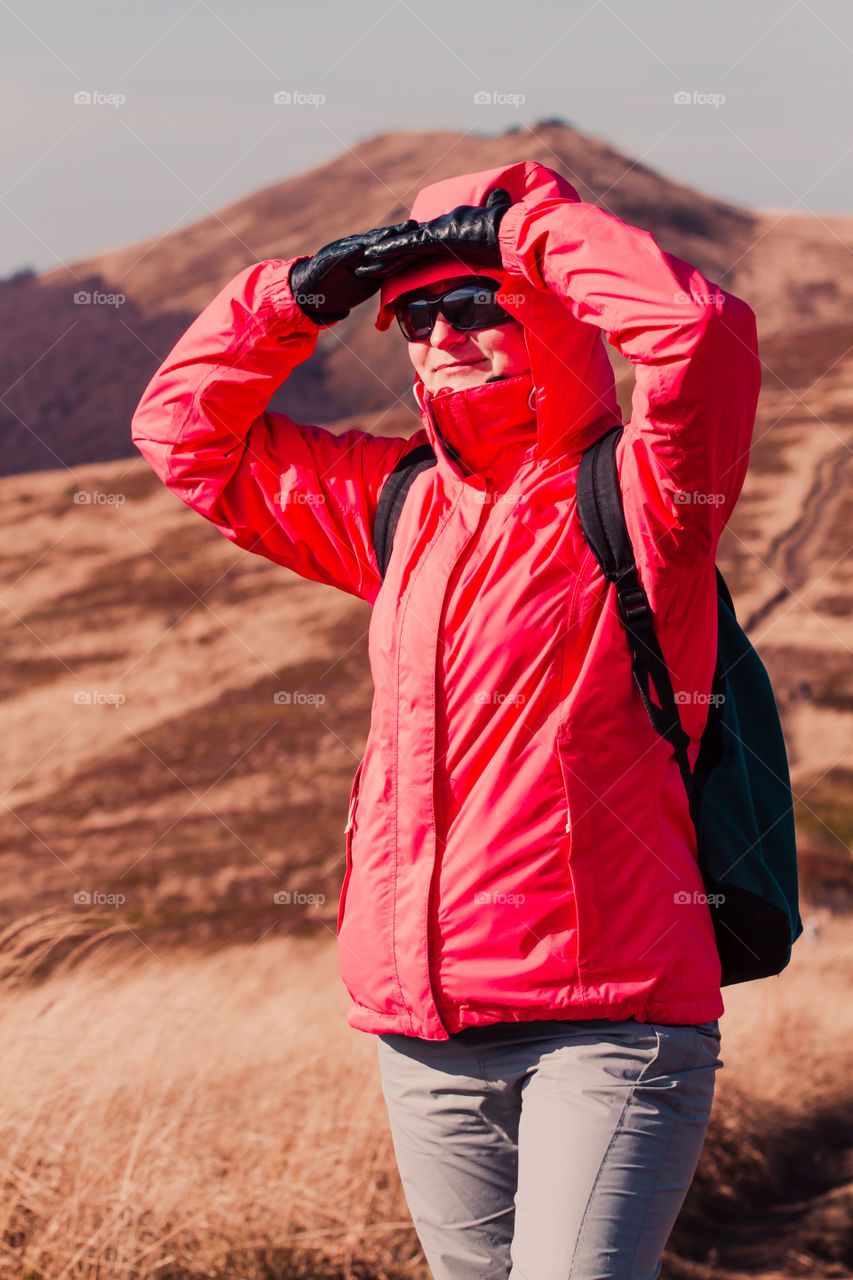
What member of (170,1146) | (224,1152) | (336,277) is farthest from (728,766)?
(224,1152)

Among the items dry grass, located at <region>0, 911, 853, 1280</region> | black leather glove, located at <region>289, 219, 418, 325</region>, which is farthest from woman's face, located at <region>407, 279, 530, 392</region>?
dry grass, located at <region>0, 911, 853, 1280</region>

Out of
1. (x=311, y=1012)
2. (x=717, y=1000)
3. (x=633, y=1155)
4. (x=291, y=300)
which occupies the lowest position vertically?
(x=311, y=1012)

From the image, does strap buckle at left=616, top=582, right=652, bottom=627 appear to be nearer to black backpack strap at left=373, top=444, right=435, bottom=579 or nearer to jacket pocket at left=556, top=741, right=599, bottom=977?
jacket pocket at left=556, top=741, right=599, bottom=977

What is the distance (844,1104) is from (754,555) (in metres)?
17.2

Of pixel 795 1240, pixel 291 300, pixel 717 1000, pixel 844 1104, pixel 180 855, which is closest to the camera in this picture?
pixel 717 1000

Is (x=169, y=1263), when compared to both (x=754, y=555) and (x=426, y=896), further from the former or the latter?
(x=754, y=555)

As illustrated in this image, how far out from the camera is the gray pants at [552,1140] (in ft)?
7.33

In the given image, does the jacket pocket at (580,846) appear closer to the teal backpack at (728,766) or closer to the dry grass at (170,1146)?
the teal backpack at (728,766)

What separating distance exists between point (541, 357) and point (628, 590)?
1.85 ft

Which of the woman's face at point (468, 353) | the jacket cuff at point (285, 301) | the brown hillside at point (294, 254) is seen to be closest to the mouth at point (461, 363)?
the woman's face at point (468, 353)

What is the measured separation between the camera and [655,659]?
233cm

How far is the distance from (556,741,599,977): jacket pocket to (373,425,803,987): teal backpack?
18 cm

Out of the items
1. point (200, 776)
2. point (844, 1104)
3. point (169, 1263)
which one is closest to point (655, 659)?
point (169, 1263)

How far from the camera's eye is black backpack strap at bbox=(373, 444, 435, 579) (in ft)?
9.11
